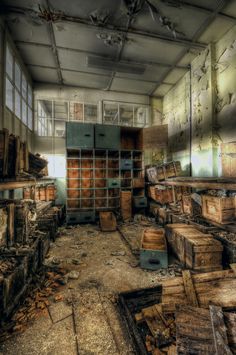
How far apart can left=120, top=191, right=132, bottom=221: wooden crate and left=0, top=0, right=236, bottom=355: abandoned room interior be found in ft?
0.12

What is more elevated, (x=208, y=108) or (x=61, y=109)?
(x=61, y=109)

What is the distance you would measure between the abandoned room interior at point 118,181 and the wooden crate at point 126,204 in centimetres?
4

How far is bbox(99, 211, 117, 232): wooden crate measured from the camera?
16.9ft

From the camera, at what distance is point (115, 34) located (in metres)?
4.77

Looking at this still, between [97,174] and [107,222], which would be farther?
[97,174]

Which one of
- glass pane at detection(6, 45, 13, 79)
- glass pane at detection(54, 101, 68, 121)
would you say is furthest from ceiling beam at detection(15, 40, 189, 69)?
glass pane at detection(54, 101, 68, 121)

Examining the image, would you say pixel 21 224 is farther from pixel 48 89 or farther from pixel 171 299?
pixel 48 89

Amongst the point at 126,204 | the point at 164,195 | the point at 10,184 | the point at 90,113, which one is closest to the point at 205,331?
the point at 10,184

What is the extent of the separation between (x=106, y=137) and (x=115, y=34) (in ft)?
9.66

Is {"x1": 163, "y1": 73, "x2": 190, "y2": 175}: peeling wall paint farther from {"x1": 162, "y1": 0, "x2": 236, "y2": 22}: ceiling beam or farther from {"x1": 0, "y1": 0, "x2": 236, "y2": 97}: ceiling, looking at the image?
{"x1": 162, "y1": 0, "x2": 236, "y2": 22}: ceiling beam

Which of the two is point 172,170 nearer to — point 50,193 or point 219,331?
point 50,193

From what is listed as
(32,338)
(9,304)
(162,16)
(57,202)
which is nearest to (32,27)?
(162,16)

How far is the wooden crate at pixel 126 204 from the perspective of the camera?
609 cm

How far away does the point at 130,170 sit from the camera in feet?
21.9
